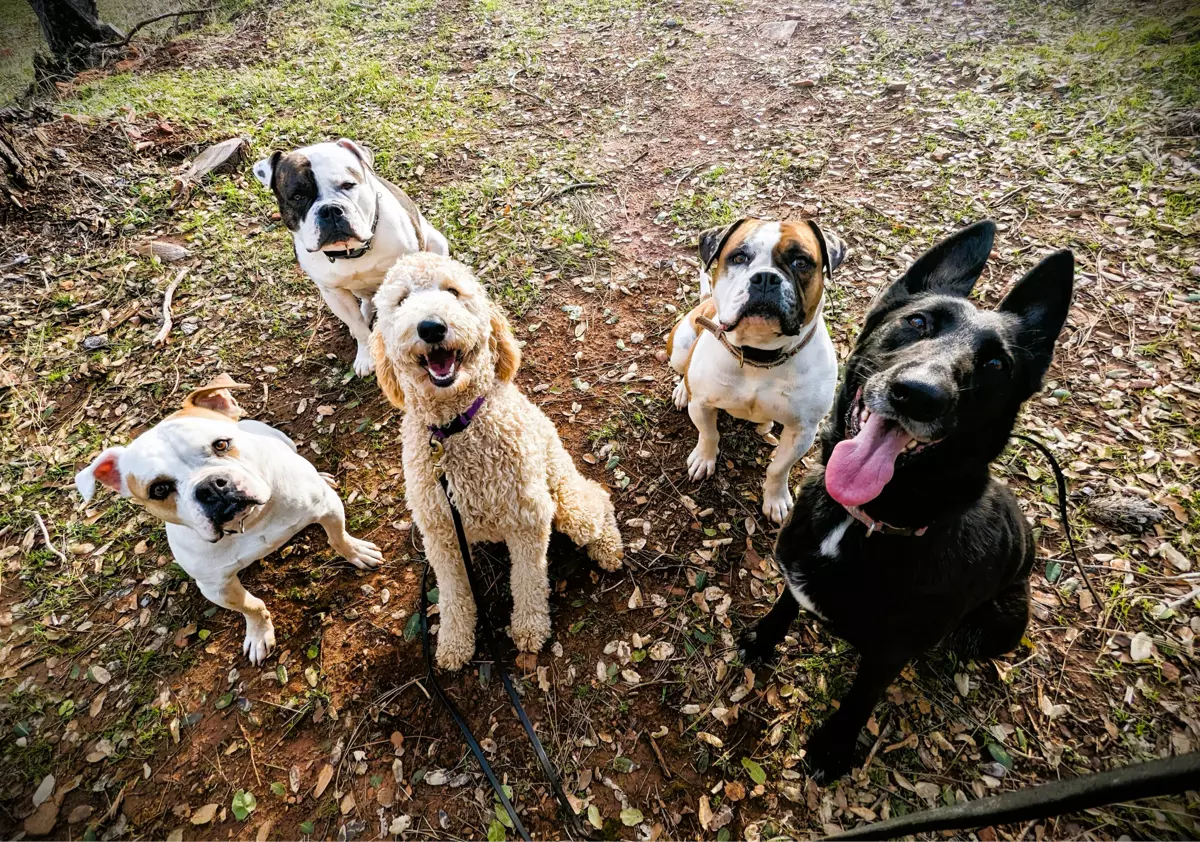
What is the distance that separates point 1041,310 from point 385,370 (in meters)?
2.95

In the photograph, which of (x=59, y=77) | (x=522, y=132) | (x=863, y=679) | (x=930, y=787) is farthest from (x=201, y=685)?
(x=59, y=77)

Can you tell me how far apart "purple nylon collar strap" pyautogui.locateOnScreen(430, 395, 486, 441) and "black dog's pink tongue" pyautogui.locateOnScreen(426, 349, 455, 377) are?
0.27 meters

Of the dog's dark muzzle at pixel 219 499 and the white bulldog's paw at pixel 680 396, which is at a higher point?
the dog's dark muzzle at pixel 219 499

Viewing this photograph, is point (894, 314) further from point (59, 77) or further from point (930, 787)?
point (59, 77)

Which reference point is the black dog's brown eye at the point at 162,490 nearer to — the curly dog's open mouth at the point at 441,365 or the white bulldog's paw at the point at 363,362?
the curly dog's open mouth at the point at 441,365

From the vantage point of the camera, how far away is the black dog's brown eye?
2680 millimetres

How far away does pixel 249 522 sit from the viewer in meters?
2.92

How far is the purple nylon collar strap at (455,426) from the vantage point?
2.72 meters

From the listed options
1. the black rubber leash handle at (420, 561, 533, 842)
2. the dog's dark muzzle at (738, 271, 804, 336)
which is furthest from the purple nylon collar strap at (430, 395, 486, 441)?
the dog's dark muzzle at (738, 271, 804, 336)

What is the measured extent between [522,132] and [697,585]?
6770 mm

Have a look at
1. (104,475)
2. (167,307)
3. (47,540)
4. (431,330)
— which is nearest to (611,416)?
(431,330)

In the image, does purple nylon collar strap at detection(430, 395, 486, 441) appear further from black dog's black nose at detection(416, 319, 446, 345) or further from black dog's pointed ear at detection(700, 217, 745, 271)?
black dog's pointed ear at detection(700, 217, 745, 271)

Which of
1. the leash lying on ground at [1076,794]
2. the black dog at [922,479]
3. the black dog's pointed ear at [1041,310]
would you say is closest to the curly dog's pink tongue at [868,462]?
the black dog at [922,479]

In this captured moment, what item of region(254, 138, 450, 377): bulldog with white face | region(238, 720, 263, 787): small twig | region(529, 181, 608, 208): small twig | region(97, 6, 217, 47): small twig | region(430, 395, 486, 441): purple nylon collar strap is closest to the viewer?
region(430, 395, 486, 441): purple nylon collar strap
